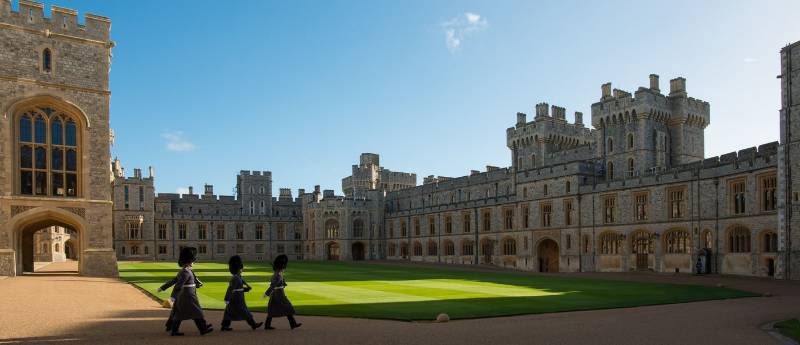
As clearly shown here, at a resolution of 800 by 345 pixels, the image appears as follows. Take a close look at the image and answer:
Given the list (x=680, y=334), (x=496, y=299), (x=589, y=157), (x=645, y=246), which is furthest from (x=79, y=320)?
(x=589, y=157)

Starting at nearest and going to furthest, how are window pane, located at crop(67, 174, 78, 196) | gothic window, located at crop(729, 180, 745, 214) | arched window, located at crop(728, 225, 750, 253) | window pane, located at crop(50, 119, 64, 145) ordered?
window pane, located at crop(50, 119, 64, 145) → window pane, located at crop(67, 174, 78, 196) → arched window, located at crop(728, 225, 750, 253) → gothic window, located at crop(729, 180, 745, 214)

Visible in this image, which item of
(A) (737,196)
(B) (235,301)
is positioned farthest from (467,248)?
(B) (235,301)

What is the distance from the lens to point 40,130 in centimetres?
2862

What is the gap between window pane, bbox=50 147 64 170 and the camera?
28.7m

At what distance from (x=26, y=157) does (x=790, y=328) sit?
3035 centimetres

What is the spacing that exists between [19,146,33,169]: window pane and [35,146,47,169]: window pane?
0.25m

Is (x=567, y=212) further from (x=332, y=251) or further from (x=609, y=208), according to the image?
(x=332, y=251)

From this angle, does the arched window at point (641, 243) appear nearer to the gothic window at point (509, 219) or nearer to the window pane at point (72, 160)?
the gothic window at point (509, 219)

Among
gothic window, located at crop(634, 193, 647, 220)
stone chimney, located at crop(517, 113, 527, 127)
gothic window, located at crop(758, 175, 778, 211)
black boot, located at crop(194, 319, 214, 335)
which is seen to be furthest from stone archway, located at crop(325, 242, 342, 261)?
black boot, located at crop(194, 319, 214, 335)

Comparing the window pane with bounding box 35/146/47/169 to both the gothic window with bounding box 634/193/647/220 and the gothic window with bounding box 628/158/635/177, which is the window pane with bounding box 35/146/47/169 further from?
the gothic window with bounding box 628/158/635/177

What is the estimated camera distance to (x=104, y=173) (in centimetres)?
2962

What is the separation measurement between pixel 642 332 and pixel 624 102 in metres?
34.2

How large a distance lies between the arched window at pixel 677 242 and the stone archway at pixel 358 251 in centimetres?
3992

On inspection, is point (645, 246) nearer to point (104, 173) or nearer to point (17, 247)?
point (104, 173)
